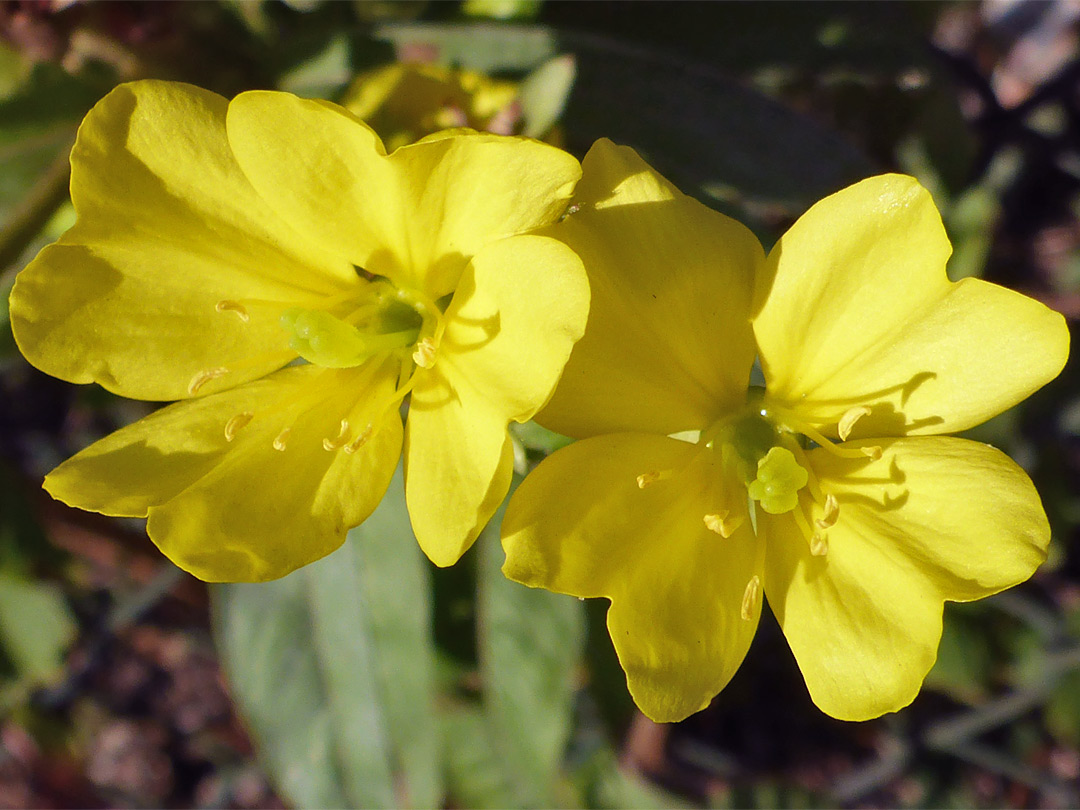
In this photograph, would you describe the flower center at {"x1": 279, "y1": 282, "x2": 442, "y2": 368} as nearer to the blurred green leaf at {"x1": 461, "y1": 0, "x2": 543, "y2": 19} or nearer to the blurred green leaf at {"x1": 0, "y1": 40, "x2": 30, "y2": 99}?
the blurred green leaf at {"x1": 461, "y1": 0, "x2": 543, "y2": 19}

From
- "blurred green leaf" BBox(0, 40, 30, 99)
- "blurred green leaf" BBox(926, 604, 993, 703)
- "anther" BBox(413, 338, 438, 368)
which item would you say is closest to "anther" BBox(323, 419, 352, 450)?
"anther" BBox(413, 338, 438, 368)

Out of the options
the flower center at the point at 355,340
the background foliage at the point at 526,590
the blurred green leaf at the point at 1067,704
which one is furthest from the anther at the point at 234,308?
the blurred green leaf at the point at 1067,704

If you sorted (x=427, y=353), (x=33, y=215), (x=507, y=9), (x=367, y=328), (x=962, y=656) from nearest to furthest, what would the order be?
(x=427, y=353)
(x=367, y=328)
(x=33, y=215)
(x=507, y=9)
(x=962, y=656)

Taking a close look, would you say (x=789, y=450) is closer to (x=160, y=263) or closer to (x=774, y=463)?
(x=774, y=463)

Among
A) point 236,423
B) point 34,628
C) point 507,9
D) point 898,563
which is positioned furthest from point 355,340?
point 34,628

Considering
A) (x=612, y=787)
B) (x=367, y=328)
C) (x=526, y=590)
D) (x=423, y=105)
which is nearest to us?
(x=367, y=328)

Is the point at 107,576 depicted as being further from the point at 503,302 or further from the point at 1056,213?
the point at 1056,213

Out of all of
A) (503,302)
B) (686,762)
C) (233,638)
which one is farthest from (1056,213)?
(233,638)
